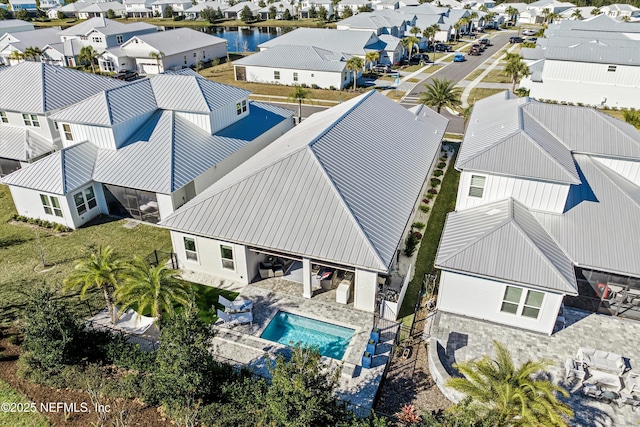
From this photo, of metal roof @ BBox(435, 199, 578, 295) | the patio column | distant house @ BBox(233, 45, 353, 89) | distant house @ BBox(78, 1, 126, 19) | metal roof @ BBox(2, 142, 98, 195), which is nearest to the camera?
metal roof @ BBox(435, 199, 578, 295)

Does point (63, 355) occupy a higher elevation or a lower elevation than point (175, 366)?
lower

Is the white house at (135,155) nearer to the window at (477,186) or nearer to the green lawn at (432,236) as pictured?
the green lawn at (432,236)

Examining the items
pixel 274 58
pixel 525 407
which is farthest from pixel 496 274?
pixel 274 58

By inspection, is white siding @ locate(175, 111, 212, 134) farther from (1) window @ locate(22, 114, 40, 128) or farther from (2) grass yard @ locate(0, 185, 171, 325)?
(1) window @ locate(22, 114, 40, 128)

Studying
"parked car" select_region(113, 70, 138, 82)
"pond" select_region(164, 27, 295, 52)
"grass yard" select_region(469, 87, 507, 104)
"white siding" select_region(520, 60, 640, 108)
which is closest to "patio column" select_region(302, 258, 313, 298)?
"grass yard" select_region(469, 87, 507, 104)

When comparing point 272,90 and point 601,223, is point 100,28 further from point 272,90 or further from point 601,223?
point 601,223

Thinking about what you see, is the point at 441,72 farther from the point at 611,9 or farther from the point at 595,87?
the point at 611,9

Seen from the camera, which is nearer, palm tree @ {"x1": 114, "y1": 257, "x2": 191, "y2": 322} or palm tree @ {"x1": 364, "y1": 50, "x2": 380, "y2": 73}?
palm tree @ {"x1": 114, "y1": 257, "x2": 191, "y2": 322}
